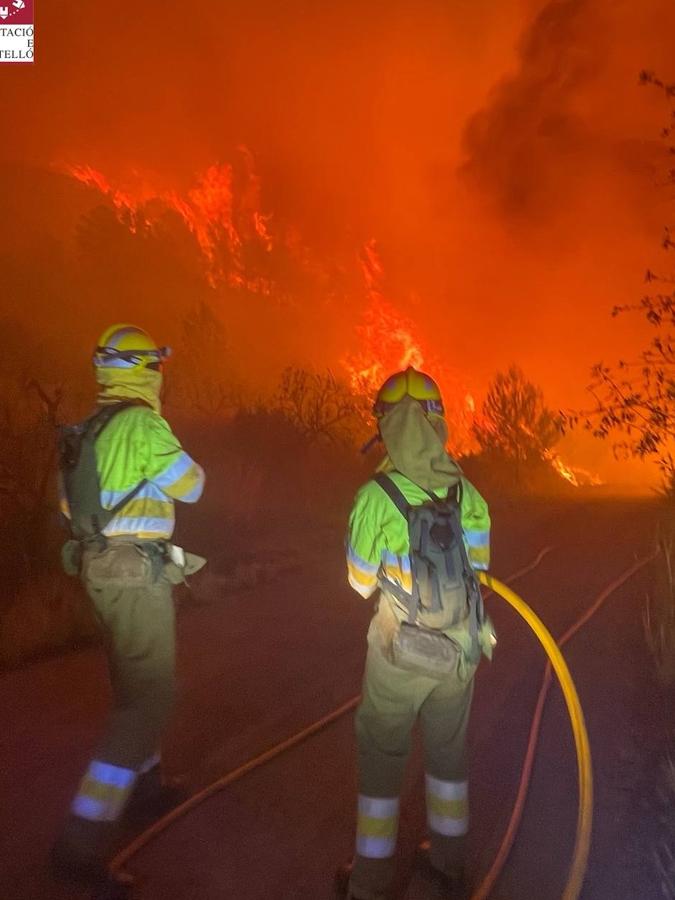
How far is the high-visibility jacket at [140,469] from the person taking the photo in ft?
9.17

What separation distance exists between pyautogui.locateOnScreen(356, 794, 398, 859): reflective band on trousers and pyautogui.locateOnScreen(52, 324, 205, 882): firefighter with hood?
3.09 ft

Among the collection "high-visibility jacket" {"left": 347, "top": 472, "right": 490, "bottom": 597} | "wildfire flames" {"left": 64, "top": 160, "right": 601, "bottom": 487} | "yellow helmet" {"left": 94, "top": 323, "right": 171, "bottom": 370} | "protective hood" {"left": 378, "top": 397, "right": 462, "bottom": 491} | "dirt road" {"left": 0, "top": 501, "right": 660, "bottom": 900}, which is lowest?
"dirt road" {"left": 0, "top": 501, "right": 660, "bottom": 900}

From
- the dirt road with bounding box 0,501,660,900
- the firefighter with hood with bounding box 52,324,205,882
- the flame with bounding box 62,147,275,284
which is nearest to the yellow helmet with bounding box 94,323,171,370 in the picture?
the firefighter with hood with bounding box 52,324,205,882

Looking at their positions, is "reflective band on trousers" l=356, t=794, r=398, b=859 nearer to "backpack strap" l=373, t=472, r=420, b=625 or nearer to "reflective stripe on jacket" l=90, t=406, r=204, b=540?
"backpack strap" l=373, t=472, r=420, b=625

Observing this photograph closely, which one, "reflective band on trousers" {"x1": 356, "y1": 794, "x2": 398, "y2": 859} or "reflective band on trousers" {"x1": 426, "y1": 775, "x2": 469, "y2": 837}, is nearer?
"reflective band on trousers" {"x1": 356, "y1": 794, "x2": 398, "y2": 859}

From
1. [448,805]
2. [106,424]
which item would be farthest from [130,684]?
[448,805]

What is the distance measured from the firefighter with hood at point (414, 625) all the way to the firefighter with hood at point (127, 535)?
90cm

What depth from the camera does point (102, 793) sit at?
264 centimetres

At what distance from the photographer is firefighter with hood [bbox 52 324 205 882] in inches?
110

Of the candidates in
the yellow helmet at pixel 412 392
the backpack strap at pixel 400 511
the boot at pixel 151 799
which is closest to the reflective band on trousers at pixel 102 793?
the boot at pixel 151 799

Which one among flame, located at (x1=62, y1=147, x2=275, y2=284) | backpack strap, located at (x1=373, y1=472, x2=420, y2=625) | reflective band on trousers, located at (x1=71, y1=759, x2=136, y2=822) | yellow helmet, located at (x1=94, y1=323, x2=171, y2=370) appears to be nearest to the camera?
backpack strap, located at (x1=373, y1=472, x2=420, y2=625)

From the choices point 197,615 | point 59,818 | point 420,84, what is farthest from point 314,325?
point 59,818

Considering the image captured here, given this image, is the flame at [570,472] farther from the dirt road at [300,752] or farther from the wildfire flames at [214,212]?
the dirt road at [300,752]

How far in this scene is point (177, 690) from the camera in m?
4.61
